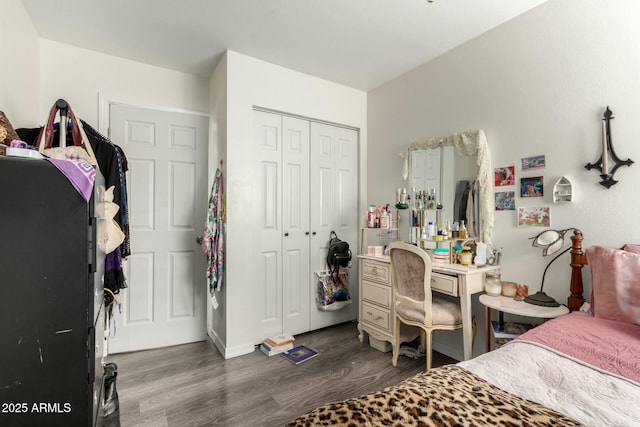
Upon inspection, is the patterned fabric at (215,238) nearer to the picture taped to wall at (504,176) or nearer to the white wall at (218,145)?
the white wall at (218,145)

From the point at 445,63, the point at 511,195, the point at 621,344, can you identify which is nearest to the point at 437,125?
the point at 445,63

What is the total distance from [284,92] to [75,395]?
260 centimetres

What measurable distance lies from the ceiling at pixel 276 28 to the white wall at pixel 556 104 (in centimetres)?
23

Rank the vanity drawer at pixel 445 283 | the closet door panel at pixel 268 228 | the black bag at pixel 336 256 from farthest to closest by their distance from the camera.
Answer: the black bag at pixel 336 256
the closet door panel at pixel 268 228
the vanity drawer at pixel 445 283

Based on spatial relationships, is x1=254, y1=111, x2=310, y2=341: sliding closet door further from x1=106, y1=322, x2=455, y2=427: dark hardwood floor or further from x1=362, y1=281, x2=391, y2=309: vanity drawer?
x1=362, y1=281, x2=391, y2=309: vanity drawer

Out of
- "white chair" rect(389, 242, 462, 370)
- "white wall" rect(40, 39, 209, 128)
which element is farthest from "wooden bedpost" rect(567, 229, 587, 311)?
"white wall" rect(40, 39, 209, 128)

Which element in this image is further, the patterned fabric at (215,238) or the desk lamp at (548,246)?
the patterned fabric at (215,238)

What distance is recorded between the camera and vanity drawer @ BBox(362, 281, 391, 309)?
8.33 feet

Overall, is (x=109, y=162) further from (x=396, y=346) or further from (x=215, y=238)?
(x=396, y=346)

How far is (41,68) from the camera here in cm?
236

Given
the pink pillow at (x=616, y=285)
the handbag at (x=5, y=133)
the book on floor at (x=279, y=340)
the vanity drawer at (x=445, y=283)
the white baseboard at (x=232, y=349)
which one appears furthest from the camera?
the book on floor at (x=279, y=340)

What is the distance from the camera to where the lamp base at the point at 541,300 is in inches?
70.9

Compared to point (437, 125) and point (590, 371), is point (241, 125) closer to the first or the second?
point (437, 125)

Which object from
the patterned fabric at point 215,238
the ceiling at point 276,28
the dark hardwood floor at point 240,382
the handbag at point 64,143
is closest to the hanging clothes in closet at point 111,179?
the handbag at point 64,143
